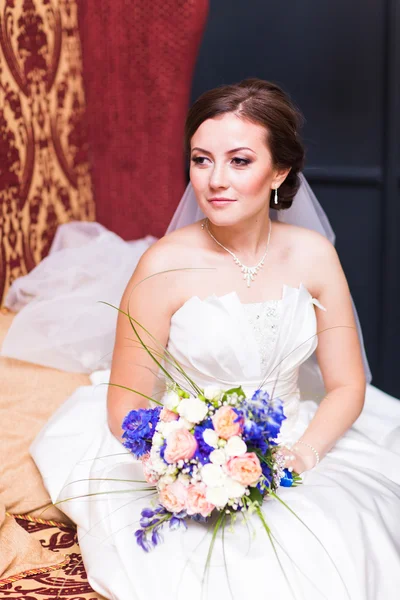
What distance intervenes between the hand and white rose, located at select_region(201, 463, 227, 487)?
16.3 inches

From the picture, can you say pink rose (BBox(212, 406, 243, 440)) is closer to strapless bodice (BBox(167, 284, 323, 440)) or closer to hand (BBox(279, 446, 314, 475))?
hand (BBox(279, 446, 314, 475))

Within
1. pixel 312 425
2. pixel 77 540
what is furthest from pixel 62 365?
pixel 312 425

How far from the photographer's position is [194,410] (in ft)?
5.86

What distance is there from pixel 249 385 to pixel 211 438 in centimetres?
67

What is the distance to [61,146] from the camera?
3529 mm

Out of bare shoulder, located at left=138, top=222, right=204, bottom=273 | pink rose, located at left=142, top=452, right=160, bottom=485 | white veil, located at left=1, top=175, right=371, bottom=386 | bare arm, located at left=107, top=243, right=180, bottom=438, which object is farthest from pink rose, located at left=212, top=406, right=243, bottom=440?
white veil, located at left=1, top=175, right=371, bottom=386

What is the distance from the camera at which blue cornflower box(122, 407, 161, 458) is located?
189cm

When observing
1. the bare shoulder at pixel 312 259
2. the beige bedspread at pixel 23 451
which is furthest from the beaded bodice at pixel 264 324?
the beige bedspread at pixel 23 451

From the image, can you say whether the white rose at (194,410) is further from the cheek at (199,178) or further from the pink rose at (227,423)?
the cheek at (199,178)

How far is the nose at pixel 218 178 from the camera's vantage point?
2.24 metres

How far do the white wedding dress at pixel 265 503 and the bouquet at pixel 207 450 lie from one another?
0.10 meters

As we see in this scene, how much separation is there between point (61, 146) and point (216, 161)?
1.43 metres

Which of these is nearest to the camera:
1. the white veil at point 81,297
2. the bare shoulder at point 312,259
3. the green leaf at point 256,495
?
the green leaf at point 256,495

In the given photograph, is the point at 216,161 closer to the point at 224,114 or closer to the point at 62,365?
the point at 224,114
